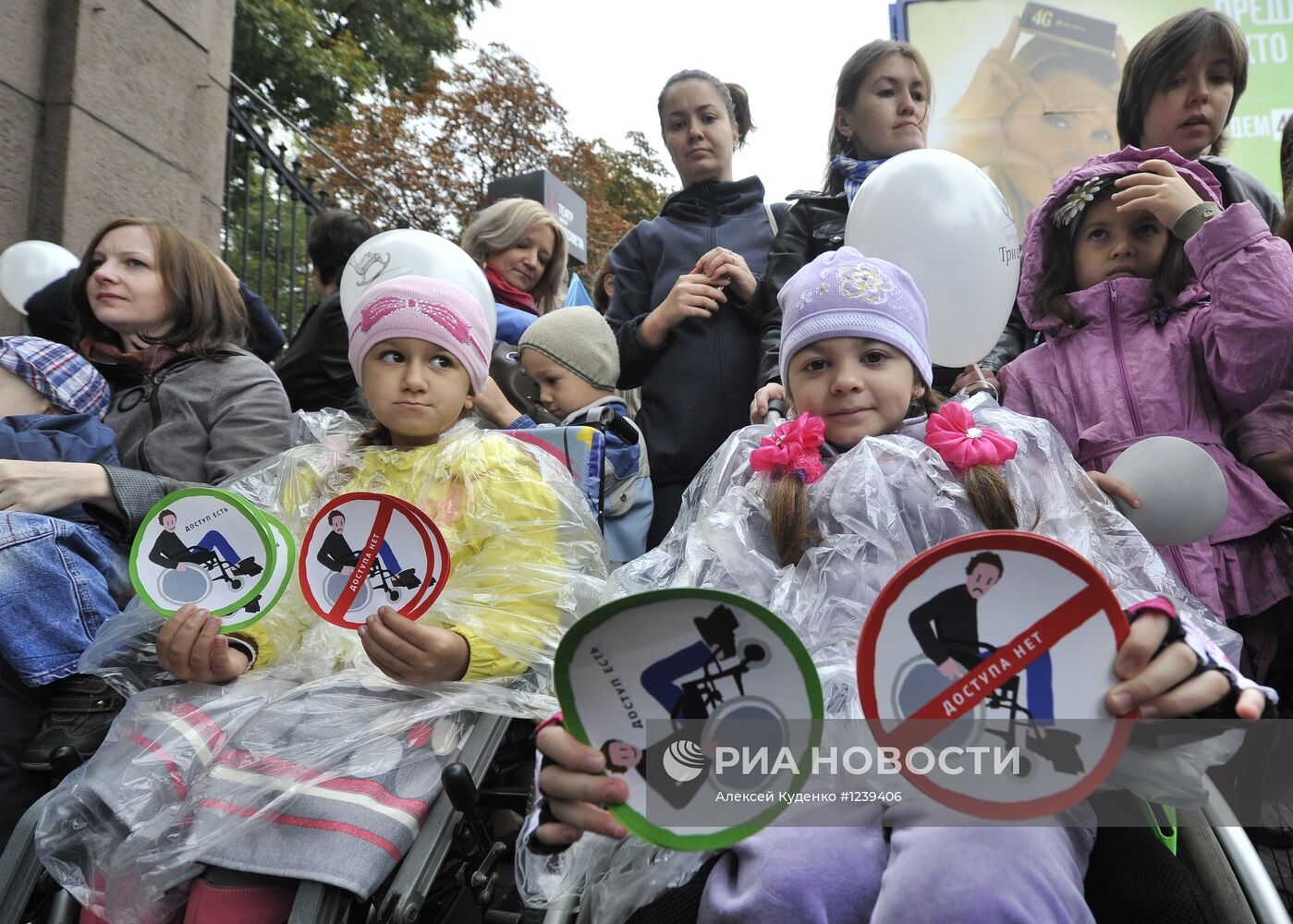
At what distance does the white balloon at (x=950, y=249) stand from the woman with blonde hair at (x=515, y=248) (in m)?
1.70

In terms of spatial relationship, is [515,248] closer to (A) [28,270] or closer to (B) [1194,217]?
(A) [28,270]

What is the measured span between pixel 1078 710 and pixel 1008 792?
0.12m

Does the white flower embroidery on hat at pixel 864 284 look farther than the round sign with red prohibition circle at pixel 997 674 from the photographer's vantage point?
Yes

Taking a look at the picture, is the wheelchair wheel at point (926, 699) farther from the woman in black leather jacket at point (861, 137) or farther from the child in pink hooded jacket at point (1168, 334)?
the woman in black leather jacket at point (861, 137)

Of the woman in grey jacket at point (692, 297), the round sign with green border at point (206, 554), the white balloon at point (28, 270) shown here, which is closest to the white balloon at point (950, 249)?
the woman in grey jacket at point (692, 297)

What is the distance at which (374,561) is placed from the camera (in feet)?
5.98

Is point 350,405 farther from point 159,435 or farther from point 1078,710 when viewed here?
point 1078,710

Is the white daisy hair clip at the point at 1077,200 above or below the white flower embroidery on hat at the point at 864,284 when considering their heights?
above

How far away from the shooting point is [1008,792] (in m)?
1.11

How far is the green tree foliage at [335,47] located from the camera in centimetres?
1383

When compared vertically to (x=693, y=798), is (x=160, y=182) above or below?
above

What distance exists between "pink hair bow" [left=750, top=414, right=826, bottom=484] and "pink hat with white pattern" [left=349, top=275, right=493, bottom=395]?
34.5 inches

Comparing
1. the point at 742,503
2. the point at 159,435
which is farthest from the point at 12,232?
the point at 742,503

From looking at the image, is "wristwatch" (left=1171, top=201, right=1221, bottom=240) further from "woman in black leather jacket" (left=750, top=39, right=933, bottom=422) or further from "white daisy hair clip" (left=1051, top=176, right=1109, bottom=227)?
"woman in black leather jacket" (left=750, top=39, right=933, bottom=422)
